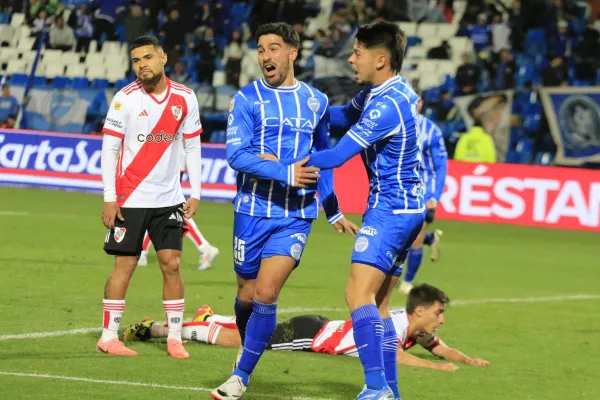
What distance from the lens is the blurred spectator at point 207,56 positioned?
87.6 feet

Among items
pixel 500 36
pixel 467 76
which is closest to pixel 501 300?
pixel 467 76

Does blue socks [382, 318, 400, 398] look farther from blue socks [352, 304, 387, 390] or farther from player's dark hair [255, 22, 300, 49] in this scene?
player's dark hair [255, 22, 300, 49]

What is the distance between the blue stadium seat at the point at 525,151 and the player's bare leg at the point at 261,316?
17.6 metres

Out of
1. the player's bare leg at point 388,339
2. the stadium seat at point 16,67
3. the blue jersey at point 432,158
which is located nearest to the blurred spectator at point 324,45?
the stadium seat at point 16,67

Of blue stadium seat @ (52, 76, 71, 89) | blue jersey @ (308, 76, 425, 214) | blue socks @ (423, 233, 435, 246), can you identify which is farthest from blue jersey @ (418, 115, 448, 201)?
blue stadium seat @ (52, 76, 71, 89)

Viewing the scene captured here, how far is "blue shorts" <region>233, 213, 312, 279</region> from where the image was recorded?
680 cm

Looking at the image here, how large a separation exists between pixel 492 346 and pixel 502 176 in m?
10.3

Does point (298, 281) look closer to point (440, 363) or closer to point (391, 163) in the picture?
point (440, 363)

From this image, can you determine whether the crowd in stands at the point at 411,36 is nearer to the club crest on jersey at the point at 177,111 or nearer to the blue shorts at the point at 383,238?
the club crest on jersey at the point at 177,111

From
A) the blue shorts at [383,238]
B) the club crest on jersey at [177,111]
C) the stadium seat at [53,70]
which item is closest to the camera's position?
the blue shorts at [383,238]

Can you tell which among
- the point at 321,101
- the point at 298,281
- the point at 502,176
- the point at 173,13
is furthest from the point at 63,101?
the point at 321,101

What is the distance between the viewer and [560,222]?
766 inches

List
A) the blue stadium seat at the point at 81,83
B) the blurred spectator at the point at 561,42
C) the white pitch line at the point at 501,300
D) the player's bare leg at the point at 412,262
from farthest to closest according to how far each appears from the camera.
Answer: the blue stadium seat at the point at 81,83 < the blurred spectator at the point at 561,42 < the player's bare leg at the point at 412,262 < the white pitch line at the point at 501,300

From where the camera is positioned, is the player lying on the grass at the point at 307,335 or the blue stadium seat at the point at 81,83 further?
the blue stadium seat at the point at 81,83
